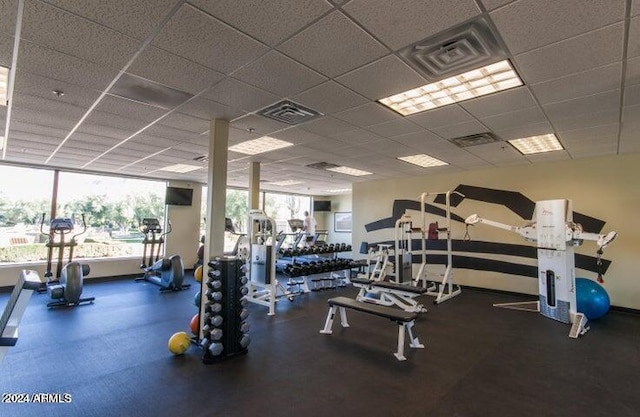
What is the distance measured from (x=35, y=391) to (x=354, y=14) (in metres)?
3.54

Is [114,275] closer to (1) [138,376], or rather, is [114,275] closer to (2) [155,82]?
(1) [138,376]

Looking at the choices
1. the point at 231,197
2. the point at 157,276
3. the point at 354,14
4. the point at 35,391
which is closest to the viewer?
the point at 354,14

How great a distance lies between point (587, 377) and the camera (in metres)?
2.69

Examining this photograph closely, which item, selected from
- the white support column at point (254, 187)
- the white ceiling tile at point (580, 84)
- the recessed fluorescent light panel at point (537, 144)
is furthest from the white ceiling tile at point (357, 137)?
the white support column at point (254, 187)

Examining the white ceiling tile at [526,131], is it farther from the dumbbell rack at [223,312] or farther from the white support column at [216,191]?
the dumbbell rack at [223,312]

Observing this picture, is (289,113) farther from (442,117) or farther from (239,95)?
(442,117)

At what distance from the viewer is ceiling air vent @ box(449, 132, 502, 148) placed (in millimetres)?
4013

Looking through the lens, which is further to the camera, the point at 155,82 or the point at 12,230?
the point at 12,230

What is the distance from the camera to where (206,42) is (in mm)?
2029

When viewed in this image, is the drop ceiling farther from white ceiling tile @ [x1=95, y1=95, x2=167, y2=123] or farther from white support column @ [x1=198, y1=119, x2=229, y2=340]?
white support column @ [x1=198, y1=119, x2=229, y2=340]

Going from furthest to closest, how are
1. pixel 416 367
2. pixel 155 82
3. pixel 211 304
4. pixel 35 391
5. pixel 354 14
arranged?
pixel 211 304
pixel 416 367
pixel 155 82
pixel 35 391
pixel 354 14

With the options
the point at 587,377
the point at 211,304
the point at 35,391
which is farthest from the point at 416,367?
the point at 35,391

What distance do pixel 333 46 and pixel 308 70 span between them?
380 millimetres

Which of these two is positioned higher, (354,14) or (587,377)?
(354,14)
